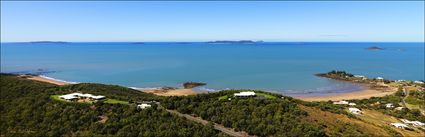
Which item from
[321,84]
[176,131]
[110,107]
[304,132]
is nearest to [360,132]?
[304,132]

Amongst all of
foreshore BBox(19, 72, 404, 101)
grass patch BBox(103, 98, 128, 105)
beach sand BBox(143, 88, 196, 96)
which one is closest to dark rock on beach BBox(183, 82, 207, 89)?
foreshore BBox(19, 72, 404, 101)

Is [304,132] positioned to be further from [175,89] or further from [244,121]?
[175,89]

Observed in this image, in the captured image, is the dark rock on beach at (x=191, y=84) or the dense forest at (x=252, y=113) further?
the dark rock on beach at (x=191, y=84)

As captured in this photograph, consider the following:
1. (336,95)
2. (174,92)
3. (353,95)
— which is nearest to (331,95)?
(336,95)

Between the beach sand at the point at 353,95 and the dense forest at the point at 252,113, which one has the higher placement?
the dense forest at the point at 252,113

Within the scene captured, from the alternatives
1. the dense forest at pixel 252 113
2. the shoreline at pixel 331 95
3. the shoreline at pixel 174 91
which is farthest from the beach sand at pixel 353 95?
the dense forest at pixel 252 113

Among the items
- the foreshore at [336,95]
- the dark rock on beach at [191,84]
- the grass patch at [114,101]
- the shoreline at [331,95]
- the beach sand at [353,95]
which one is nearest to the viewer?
the grass patch at [114,101]

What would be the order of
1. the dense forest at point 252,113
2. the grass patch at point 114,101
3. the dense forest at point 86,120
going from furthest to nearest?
the grass patch at point 114,101
the dense forest at point 252,113
the dense forest at point 86,120

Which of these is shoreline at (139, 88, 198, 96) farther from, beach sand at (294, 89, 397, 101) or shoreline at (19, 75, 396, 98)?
beach sand at (294, 89, 397, 101)

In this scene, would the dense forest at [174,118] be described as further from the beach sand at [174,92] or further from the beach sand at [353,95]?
the beach sand at [174,92]
